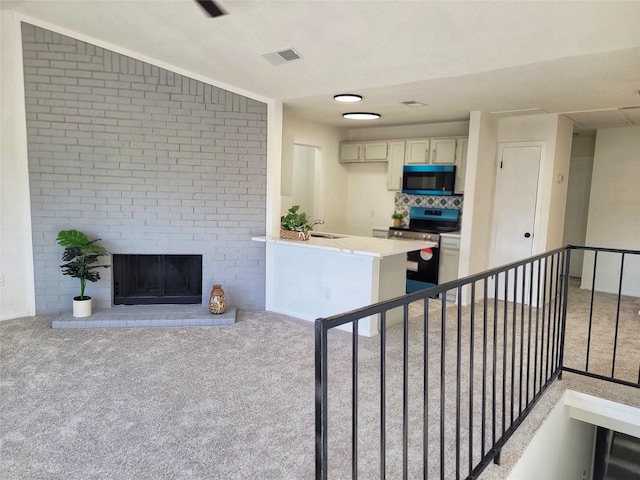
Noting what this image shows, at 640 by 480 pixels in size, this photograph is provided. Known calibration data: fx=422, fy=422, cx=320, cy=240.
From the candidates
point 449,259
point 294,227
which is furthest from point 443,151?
point 294,227

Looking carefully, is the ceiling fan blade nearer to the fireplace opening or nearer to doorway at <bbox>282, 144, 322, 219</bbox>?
the fireplace opening

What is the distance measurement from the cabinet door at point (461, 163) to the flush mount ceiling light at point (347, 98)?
1651 millimetres

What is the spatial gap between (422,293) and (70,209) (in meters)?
3.91

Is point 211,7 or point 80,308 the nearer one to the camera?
point 211,7

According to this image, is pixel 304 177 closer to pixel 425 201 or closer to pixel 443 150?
pixel 425 201

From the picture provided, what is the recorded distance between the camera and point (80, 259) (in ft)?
13.2

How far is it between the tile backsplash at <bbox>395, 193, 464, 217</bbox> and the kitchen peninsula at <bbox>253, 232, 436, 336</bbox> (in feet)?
5.41

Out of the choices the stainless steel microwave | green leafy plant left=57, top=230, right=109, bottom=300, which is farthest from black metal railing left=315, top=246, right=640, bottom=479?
green leafy plant left=57, top=230, right=109, bottom=300

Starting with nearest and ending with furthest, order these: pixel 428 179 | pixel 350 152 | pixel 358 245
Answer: pixel 358 245, pixel 428 179, pixel 350 152

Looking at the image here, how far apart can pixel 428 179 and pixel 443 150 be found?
409 millimetres

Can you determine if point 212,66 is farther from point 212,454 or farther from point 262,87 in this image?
point 212,454

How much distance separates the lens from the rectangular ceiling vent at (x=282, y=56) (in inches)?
131

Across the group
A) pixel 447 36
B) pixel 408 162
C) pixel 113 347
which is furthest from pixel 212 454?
pixel 408 162

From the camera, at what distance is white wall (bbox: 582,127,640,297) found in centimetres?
554
